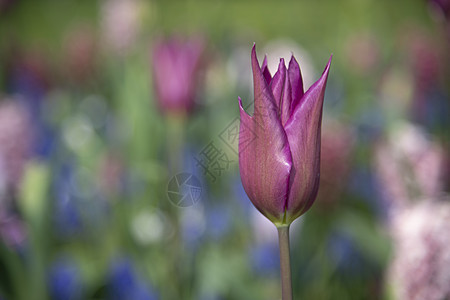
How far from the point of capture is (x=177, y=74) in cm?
93

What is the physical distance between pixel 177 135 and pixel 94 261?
0.89 feet

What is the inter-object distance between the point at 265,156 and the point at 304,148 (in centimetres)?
2

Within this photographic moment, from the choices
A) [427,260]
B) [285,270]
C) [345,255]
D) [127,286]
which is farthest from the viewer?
[345,255]

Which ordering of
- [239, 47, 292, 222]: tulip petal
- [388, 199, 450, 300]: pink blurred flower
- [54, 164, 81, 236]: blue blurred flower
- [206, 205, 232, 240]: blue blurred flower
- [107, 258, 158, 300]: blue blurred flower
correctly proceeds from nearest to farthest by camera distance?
1. [239, 47, 292, 222]: tulip petal
2. [388, 199, 450, 300]: pink blurred flower
3. [107, 258, 158, 300]: blue blurred flower
4. [206, 205, 232, 240]: blue blurred flower
5. [54, 164, 81, 236]: blue blurred flower

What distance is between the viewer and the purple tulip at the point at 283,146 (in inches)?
14.2

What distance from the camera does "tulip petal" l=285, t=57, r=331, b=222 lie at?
361mm

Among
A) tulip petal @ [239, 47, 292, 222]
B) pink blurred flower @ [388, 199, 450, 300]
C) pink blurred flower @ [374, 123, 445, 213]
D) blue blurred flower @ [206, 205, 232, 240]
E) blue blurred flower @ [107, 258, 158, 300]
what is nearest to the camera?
tulip petal @ [239, 47, 292, 222]

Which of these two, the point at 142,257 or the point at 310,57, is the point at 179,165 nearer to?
the point at 142,257

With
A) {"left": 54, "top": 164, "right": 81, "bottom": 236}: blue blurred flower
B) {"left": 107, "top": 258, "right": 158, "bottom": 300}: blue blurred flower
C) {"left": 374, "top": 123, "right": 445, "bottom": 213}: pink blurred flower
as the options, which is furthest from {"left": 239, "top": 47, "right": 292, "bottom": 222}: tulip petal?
{"left": 54, "top": 164, "right": 81, "bottom": 236}: blue blurred flower

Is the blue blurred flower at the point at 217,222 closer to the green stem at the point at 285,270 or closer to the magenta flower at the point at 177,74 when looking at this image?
the magenta flower at the point at 177,74

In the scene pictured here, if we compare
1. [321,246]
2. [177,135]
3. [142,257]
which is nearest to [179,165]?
[177,135]

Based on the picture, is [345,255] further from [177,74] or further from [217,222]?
[177,74]

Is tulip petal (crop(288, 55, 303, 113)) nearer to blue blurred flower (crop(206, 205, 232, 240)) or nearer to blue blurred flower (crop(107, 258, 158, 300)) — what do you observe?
blue blurred flower (crop(107, 258, 158, 300))

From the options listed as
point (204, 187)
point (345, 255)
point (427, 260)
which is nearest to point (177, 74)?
point (204, 187)
